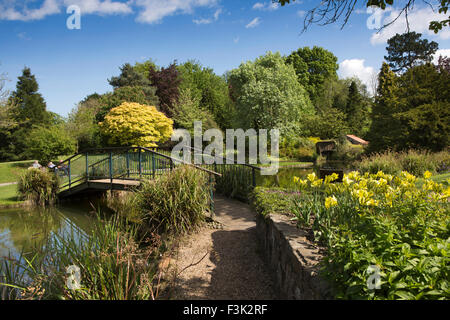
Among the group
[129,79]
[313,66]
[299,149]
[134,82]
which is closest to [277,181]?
[299,149]

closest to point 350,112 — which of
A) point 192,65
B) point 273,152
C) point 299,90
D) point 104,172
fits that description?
point 299,90

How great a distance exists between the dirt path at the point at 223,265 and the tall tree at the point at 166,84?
2390cm

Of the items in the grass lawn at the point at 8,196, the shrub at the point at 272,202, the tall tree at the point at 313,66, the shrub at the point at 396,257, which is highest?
the tall tree at the point at 313,66

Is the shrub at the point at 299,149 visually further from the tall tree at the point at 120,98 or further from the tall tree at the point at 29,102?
the tall tree at the point at 29,102

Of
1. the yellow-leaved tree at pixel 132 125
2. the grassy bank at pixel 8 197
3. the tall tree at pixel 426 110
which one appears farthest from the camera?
the yellow-leaved tree at pixel 132 125

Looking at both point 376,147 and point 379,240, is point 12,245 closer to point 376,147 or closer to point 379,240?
point 379,240

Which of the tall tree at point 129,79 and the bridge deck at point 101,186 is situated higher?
the tall tree at point 129,79

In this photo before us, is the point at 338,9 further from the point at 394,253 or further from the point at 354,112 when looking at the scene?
the point at 354,112

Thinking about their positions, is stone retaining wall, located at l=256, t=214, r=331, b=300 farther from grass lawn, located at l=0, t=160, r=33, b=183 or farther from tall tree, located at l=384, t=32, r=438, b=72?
tall tree, located at l=384, t=32, r=438, b=72

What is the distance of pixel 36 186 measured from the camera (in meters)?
10.2

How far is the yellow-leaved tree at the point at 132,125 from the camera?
1848 cm

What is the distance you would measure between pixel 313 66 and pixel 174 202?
125 feet

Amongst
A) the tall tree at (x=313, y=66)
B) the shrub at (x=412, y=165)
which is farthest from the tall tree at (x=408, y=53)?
the shrub at (x=412, y=165)

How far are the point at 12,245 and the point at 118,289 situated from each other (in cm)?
557
